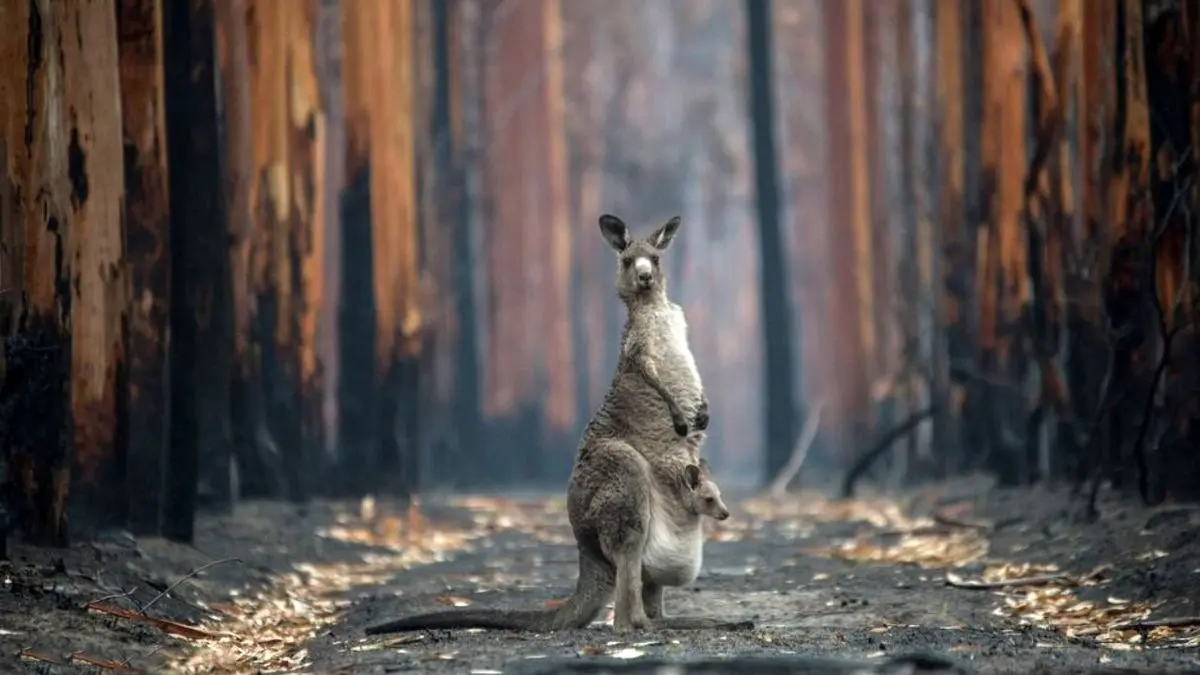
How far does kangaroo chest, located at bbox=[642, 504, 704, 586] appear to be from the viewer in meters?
9.12

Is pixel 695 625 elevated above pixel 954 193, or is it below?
below

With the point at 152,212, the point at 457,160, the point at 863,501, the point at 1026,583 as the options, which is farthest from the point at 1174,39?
the point at 457,160

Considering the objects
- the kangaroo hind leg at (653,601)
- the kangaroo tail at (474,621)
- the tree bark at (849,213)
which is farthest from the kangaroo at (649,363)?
the tree bark at (849,213)

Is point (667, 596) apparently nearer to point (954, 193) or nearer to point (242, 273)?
point (242, 273)

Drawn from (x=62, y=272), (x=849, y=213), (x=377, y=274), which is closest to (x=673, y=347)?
(x=62, y=272)

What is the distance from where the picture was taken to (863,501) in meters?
21.1

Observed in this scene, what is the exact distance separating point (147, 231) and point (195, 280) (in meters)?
0.75

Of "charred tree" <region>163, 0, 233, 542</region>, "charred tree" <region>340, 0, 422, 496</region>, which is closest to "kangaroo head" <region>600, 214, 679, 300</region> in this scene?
"charred tree" <region>163, 0, 233, 542</region>

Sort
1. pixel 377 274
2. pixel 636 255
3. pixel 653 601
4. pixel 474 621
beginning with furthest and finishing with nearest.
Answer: pixel 377 274
pixel 636 255
pixel 653 601
pixel 474 621

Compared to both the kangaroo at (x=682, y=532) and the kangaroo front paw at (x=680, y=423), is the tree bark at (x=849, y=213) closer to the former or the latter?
the kangaroo front paw at (x=680, y=423)

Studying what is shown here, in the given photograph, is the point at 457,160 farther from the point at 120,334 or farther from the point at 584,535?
the point at 584,535

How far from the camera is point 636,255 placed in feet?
32.0

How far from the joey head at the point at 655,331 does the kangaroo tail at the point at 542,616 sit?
0.81 m

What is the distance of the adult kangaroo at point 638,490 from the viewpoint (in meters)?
9.08
